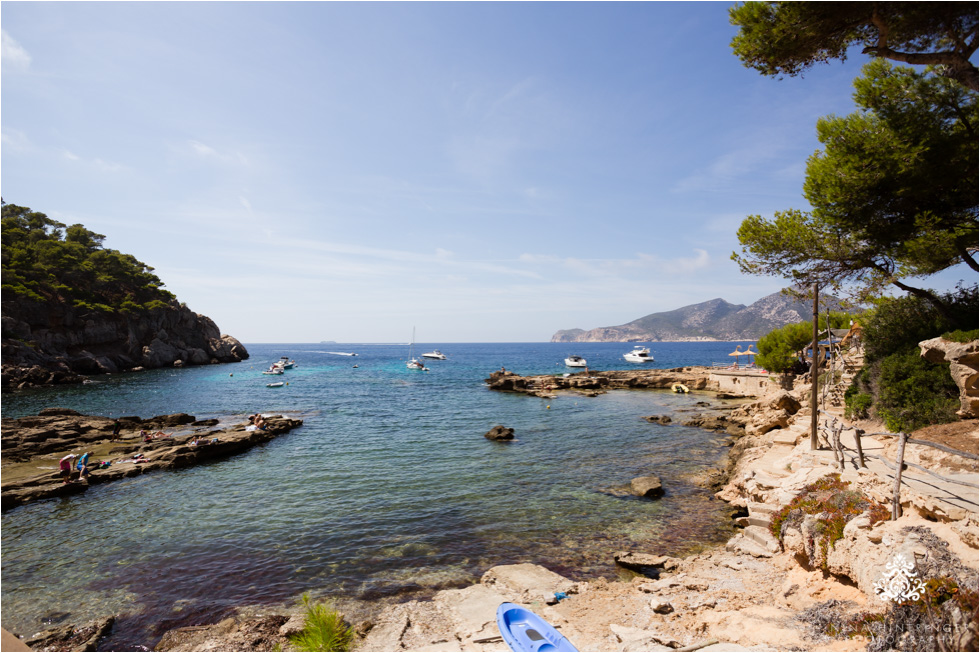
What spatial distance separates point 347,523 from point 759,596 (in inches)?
490

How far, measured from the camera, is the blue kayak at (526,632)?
7285 millimetres

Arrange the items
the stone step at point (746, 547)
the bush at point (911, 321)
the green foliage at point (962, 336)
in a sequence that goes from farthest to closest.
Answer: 1. the bush at point (911, 321)
2. the green foliage at point (962, 336)
3. the stone step at point (746, 547)

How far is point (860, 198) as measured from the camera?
614 inches

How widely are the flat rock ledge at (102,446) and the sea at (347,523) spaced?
3.46ft

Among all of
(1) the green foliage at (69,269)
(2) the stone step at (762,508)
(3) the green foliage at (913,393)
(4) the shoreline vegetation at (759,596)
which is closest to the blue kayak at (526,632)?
(4) the shoreline vegetation at (759,596)

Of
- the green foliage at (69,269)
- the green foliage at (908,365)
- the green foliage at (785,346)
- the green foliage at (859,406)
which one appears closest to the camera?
the green foliage at (908,365)

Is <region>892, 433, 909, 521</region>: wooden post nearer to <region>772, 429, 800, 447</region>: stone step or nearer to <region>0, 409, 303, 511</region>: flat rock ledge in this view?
<region>772, 429, 800, 447</region>: stone step

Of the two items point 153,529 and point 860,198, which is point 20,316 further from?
point 860,198

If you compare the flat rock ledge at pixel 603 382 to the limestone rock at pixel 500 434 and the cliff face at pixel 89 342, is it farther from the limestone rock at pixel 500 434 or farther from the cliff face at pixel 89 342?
the cliff face at pixel 89 342

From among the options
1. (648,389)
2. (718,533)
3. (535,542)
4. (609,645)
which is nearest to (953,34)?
(718,533)

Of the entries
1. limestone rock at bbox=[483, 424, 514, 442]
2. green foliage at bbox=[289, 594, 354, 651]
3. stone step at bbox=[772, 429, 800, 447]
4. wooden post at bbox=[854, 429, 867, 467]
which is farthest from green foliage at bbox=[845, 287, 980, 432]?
limestone rock at bbox=[483, 424, 514, 442]

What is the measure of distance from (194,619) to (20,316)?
3170 inches

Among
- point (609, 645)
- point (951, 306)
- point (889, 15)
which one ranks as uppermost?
point (889, 15)

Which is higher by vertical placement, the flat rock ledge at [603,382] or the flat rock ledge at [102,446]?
the flat rock ledge at [603,382]
